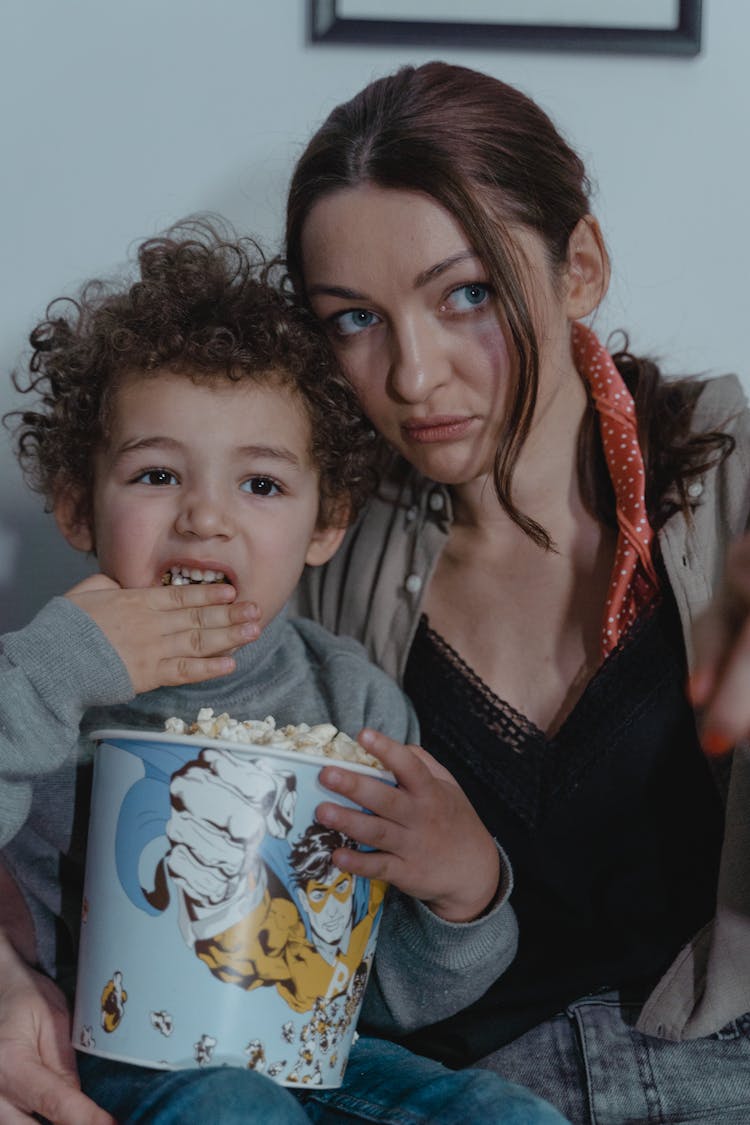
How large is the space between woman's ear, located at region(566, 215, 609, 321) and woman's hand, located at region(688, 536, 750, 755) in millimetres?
625

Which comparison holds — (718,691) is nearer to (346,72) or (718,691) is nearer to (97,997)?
(97,997)

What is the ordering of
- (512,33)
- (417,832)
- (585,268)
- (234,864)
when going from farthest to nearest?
(512,33), (585,268), (417,832), (234,864)

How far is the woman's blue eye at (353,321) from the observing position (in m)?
1.30

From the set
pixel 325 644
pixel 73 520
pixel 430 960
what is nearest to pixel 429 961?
pixel 430 960

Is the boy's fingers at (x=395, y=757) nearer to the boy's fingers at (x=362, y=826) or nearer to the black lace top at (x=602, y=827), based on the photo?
the boy's fingers at (x=362, y=826)

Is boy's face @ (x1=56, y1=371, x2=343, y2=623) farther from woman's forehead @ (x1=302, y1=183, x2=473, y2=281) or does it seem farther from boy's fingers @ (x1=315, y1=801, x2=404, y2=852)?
boy's fingers @ (x1=315, y1=801, x2=404, y2=852)

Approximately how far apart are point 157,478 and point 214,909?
0.47 meters

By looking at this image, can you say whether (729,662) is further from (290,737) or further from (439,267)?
(439,267)

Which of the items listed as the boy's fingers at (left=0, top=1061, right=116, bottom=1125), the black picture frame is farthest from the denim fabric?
the black picture frame

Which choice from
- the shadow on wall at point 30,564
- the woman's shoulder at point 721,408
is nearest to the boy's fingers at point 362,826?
the woman's shoulder at point 721,408

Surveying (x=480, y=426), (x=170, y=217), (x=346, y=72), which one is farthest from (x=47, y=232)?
(x=480, y=426)

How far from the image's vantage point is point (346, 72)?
154 cm

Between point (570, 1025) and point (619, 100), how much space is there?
42.5 inches

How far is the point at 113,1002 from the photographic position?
0.95m
